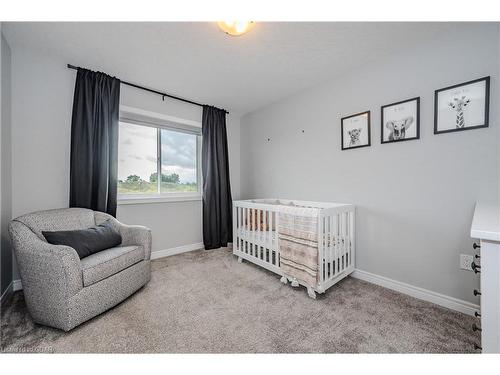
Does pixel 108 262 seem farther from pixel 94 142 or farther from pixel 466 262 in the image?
pixel 466 262

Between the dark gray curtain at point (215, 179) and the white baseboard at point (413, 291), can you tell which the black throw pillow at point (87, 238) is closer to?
the white baseboard at point (413, 291)

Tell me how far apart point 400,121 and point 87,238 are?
2.90 m

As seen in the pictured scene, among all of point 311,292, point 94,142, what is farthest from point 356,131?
point 94,142

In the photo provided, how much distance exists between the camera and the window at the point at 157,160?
2621 mm

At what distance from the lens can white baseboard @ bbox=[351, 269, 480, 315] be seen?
5.02ft

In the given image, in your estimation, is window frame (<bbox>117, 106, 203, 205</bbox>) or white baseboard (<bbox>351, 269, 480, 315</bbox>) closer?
white baseboard (<bbox>351, 269, 480, 315</bbox>)

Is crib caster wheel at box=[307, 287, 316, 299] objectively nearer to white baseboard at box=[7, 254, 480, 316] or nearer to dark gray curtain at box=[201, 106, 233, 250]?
→ white baseboard at box=[7, 254, 480, 316]

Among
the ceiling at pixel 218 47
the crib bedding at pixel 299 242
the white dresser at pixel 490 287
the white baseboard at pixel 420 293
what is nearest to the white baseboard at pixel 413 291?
the white baseboard at pixel 420 293

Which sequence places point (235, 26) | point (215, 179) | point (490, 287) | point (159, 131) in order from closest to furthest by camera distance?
point (490, 287) < point (235, 26) < point (159, 131) < point (215, 179)

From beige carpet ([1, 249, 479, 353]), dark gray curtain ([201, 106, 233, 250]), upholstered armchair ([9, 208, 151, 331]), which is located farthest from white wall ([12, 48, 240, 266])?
→ dark gray curtain ([201, 106, 233, 250])

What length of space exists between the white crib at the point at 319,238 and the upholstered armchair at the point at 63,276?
1.25 metres

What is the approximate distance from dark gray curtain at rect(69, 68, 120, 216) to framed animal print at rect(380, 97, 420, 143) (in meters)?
2.85

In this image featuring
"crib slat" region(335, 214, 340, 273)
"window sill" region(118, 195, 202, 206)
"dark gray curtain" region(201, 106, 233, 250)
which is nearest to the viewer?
"crib slat" region(335, 214, 340, 273)

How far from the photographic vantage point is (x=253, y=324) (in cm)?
142
